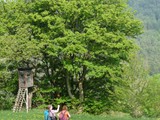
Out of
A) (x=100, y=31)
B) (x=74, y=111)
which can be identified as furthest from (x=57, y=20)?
(x=74, y=111)

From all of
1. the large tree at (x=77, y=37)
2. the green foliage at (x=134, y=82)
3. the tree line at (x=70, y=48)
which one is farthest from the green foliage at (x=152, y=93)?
the large tree at (x=77, y=37)

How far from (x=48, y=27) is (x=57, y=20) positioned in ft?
6.48

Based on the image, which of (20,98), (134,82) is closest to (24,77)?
(20,98)

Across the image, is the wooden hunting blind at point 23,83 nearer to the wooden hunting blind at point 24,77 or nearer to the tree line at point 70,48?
the wooden hunting blind at point 24,77

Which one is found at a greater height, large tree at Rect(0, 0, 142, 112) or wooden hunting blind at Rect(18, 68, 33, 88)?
large tree at Rect(0, 0, 142, 112)

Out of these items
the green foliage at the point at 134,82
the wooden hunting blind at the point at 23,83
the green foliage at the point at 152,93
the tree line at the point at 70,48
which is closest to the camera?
the green foliage at the point at 134,82

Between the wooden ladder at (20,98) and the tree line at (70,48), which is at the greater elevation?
the tree line at (70,48)

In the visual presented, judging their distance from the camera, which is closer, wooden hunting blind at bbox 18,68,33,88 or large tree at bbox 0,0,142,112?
large tree at bbox 0,0,142,112

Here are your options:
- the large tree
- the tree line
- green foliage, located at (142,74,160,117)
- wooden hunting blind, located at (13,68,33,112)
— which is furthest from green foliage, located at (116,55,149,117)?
wooden hunting blind, located at (13,68,33,112)

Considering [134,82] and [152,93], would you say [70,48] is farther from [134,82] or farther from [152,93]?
[152,93]

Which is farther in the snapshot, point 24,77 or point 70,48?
point 24,77

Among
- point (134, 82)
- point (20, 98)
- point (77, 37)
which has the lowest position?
point (20, 98)

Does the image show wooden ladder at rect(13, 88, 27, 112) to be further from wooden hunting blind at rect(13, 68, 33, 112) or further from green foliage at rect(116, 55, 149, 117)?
green foliage at rect(116, 55, 149, 117)

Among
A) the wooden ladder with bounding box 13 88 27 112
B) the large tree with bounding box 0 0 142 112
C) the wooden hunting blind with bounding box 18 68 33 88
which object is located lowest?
the wooden ladder with bounding box 13 88 27 112
